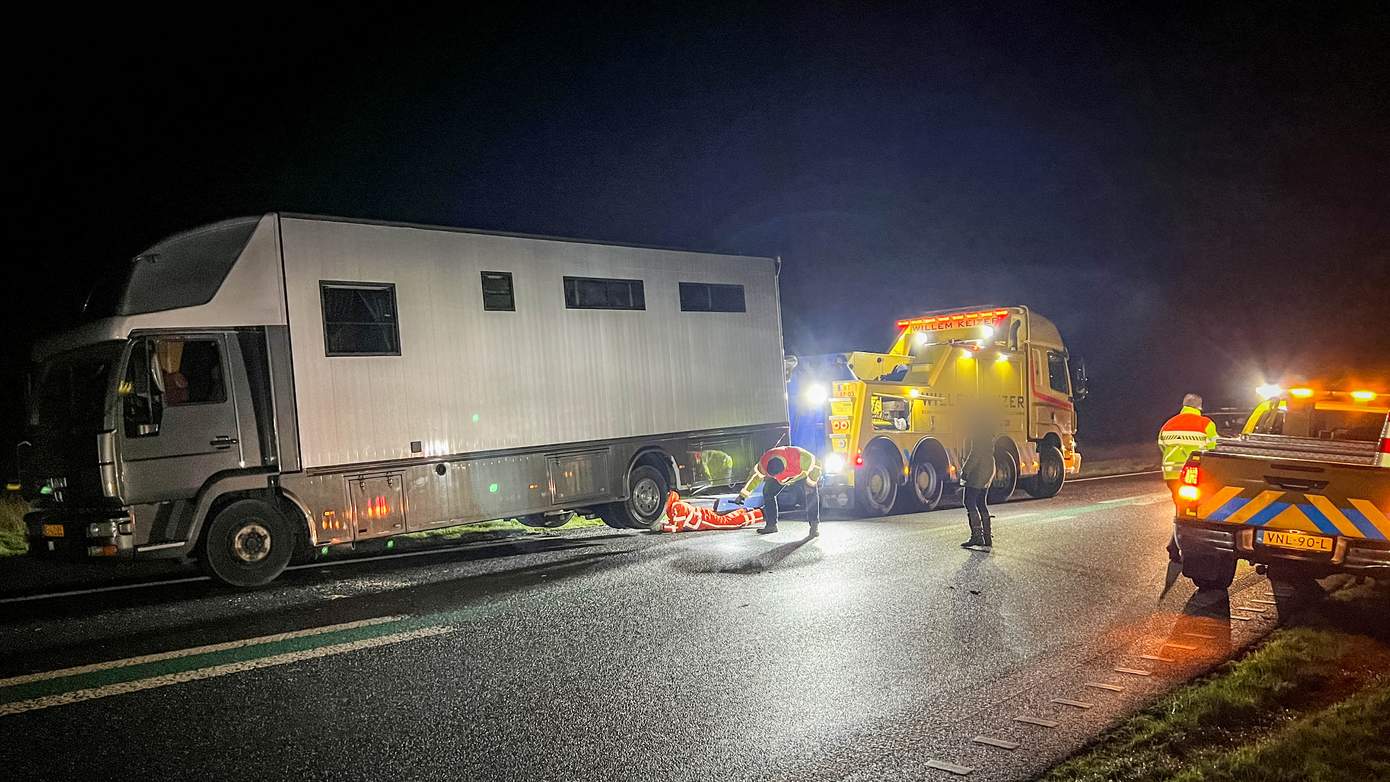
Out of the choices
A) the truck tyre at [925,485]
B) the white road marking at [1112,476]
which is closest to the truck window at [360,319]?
the truck tyre at [925,485]

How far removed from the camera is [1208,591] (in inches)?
344

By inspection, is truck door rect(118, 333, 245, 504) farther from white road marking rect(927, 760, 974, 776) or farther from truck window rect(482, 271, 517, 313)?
white road marking rect(927, 760, 974, 776)

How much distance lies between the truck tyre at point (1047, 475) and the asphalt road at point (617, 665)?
7.29 m

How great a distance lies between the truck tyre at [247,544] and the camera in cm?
967

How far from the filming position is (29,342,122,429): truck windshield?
9.45 m

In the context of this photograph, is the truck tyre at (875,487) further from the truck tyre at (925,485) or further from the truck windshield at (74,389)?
the truck windshield at (74,389)

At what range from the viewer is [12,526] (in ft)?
49.0

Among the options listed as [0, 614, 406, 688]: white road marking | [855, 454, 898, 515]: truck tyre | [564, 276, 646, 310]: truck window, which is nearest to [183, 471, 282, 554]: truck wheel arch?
[0, 614, 406, 688]: white road marking

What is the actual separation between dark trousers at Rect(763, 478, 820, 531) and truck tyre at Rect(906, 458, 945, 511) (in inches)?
148

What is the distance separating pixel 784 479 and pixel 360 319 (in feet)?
17.8

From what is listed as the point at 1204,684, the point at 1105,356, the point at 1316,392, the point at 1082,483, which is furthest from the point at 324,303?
the point at 1105,356

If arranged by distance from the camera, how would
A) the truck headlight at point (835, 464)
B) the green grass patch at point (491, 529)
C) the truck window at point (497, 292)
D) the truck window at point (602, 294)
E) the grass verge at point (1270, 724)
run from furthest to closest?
1. the truck headlight at point (835, 464)
2. the green grass patch at point (491, 529)
3. the truck window at point (602, 294)
4. the truck window at point (497, 292)
5. the grass verge at point (1270, 724)

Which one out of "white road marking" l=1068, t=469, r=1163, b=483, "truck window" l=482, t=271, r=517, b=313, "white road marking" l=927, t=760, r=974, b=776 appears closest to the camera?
"white road marking" l=927, t=760, r=974, b=776

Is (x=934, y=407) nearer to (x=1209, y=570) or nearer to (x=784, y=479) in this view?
(x=784, y=479)
